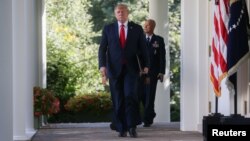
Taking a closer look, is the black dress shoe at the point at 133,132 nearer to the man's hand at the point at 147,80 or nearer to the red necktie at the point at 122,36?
the red necktie at the point at 122,36

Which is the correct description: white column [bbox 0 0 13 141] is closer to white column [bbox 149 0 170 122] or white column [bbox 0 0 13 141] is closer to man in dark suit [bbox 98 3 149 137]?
man in dark suit [bbox 98 3 149 137]

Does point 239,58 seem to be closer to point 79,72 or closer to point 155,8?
point 155,8

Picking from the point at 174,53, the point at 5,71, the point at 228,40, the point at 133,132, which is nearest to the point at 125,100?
the point at 133,132

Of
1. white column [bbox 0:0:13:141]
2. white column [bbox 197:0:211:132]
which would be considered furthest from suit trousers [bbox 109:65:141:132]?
white column [bbox 0:0:13:141]

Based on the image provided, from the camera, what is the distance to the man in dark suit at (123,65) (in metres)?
8.71

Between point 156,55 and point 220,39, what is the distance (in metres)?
2.69

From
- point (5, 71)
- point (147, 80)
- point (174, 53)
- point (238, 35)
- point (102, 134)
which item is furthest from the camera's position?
point (174, 53)

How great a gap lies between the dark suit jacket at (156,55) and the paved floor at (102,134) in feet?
2.82

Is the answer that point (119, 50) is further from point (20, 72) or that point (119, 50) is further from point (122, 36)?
point (20, 72)

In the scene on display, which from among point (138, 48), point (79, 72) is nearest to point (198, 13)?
point (138, 48)

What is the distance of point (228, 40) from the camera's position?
7.71m

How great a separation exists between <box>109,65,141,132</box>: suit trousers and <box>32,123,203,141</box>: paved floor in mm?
193

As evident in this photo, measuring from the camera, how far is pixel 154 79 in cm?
1056

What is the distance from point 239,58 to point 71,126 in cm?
411
